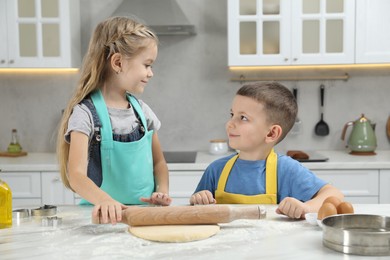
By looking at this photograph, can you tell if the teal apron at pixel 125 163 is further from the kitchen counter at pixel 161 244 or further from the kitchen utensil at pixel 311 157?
the kitchen utensil at pixel 311 157

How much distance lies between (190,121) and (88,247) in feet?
8.81

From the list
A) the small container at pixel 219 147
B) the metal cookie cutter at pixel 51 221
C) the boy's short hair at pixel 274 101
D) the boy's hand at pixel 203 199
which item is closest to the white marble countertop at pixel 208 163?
the small container at pixel 219 147

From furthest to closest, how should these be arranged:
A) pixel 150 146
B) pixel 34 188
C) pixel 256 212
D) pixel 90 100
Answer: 1. pixel 34 188
2. pixel 150 146
3. pixel 90 100
4. pixel 256 212

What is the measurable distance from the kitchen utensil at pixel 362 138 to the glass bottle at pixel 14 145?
213cm

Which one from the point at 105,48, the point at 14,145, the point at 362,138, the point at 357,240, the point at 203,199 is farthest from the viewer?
the point at 14,145

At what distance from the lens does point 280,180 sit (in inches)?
71.7

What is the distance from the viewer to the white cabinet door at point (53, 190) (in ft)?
10.9

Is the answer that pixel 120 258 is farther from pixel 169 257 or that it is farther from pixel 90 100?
pixel 90 100

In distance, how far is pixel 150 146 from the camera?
206cm

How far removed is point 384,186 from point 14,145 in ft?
7.57

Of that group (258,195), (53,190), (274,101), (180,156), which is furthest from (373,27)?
(53,190)

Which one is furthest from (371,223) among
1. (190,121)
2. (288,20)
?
(190,121)

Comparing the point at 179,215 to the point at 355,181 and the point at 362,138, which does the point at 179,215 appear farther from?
the point at 362,138

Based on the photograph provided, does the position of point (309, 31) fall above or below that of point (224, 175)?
above
